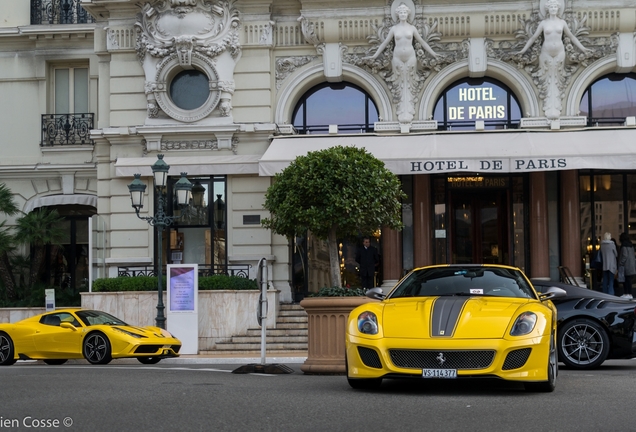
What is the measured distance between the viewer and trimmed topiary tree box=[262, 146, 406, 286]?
2177 cm

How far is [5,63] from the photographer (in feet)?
95.5

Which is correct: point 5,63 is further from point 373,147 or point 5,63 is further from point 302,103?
point 373,147

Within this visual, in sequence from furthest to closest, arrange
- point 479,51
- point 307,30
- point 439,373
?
1. point 307,30
2. point 479,51
3. point 439,373

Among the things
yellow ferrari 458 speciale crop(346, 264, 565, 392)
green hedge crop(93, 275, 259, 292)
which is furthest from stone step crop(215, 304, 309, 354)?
yellow ferrari 458 speciale crop(346, 264, 565, 392)

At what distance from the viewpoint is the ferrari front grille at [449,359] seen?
33.7ft

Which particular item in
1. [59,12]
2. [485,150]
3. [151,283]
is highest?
[59,12]

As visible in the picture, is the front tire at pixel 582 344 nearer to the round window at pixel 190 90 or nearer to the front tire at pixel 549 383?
the front tire at pixel 549 383

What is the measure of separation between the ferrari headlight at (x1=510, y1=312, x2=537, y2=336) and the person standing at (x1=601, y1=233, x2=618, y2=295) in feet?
48.9

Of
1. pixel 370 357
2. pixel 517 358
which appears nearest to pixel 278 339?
pixel 370 357

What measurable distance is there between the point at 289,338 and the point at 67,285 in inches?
343

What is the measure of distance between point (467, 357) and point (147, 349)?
34.2 ft

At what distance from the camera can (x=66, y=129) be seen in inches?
1144

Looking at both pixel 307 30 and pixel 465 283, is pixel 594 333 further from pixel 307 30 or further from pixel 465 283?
pixel 307 30

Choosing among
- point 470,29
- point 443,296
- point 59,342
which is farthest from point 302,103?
point 443,296
